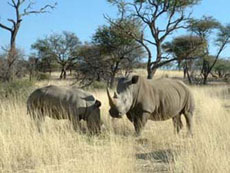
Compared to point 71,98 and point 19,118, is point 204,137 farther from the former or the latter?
point 19,118

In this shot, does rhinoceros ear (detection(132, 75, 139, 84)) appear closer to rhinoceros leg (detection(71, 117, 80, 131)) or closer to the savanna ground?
the savanna ground

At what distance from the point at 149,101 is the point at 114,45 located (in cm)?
1775

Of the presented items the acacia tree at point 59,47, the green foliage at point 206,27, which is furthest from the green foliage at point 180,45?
the acacia tree at point 59,47

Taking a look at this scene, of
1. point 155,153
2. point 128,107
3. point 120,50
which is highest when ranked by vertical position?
point 120,50

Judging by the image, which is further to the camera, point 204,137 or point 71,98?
Answer: point 71,98

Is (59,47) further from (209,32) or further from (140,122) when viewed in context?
(140,122)

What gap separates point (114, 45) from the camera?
A: 2447 centimetres

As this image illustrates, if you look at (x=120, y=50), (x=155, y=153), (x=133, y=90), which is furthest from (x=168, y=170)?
(x=120, y=50)

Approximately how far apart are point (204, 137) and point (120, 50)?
1927 cm

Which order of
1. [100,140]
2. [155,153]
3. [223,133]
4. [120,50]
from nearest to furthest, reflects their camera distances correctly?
[155,153] < [100,140] < [223,133] < [120,50]

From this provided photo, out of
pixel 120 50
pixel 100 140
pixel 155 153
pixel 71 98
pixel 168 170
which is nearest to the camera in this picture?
pixel 168 170

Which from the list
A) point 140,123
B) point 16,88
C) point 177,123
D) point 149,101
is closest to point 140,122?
point 140,123

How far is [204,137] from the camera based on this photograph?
5914 millimetres

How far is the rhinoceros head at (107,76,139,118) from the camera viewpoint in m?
6.47
